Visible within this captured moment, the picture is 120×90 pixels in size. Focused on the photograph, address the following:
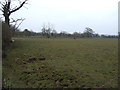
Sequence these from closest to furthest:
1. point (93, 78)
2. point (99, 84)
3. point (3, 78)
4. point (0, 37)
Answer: point (99, 84) < point (93, 78) < point (3, 78) < point (0, 37)

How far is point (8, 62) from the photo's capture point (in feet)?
59.4

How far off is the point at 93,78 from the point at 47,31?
10756 centimetres

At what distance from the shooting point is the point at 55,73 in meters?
12.5

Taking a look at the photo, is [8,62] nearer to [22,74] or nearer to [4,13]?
[22,74]

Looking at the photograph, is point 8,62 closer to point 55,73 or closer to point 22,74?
point 22,74

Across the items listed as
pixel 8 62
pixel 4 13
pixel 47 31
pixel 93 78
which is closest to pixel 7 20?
pixel 4 13

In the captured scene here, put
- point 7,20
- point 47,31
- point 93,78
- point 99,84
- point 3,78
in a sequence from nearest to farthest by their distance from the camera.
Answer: point 99,84 < point 93,78 < point 3,78 < point 7,20 < point 47,31

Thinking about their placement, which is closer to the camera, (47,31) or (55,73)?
(55,73)

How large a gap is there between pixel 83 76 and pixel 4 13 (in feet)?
74.9

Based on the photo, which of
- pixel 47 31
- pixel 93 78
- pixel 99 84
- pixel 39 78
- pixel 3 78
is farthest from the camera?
pixel 47 31

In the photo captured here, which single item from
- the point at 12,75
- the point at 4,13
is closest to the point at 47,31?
the point at 4,13

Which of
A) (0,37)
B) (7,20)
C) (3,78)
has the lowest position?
(3,78)

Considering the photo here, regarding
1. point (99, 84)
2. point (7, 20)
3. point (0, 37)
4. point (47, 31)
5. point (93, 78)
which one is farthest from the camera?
point (47, 31)

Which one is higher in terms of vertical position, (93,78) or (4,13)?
(4,13)
